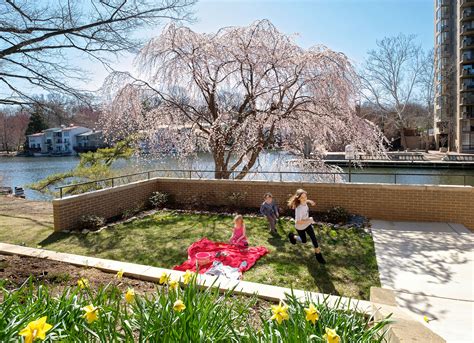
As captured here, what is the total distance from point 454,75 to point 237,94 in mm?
48192

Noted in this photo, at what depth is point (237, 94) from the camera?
12.4 m

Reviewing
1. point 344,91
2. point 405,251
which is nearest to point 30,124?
point 344,91

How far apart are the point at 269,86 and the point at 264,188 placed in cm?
382

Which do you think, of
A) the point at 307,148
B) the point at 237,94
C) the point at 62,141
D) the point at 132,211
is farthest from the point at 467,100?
the point at 62,141

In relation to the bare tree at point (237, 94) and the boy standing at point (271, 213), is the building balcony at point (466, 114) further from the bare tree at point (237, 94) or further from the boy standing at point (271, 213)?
the boy standing at point (271, 213)

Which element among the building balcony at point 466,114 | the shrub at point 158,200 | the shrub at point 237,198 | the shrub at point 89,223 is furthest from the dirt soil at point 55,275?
the building balcony at point 466,114

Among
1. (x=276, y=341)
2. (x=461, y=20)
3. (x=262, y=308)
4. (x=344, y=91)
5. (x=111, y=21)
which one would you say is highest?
(x=461, y=20)

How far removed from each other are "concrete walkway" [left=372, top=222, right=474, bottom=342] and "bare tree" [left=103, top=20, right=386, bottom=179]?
13.6 ft

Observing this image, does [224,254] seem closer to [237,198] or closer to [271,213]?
[271,213]

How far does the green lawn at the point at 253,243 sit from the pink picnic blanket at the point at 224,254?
6.0 inches

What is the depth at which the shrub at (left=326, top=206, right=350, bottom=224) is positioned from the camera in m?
8.79

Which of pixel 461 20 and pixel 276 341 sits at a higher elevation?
pixel 461 20

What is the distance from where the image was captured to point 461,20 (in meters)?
42.8

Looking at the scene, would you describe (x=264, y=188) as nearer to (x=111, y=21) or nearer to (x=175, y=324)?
(x=111, y=21)
